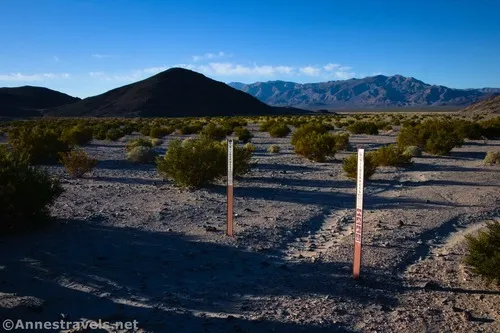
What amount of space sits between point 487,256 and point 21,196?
7.26m

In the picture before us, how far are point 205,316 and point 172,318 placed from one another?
14.5 inches

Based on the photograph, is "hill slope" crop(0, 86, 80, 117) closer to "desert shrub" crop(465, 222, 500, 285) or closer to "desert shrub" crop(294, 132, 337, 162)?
"desert shrub" crop(294, 132, 337, 162)

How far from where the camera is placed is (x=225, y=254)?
8195 millimetres

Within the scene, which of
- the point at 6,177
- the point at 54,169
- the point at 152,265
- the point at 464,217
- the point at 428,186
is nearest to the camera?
the point at 152,265

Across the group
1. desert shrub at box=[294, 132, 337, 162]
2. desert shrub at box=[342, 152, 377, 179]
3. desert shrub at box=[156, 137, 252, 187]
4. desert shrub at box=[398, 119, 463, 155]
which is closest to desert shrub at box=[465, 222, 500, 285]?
desert shrub at box=[156, 137, 252, 187]

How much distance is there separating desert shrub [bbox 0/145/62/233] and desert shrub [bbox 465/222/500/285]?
22.9 ft

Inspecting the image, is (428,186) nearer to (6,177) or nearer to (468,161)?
(468,161)

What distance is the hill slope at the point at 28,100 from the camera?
415 feet

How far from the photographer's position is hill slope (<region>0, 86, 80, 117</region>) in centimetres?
12644

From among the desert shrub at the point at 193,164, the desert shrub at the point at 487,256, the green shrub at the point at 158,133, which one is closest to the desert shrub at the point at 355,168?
the desert shrub at the point at 193,164

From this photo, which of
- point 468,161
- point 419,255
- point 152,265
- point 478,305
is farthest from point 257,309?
point 468,161

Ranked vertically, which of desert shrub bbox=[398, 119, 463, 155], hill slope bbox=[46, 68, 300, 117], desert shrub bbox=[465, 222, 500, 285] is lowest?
desert shrub bbox=[465, 222, 500, 285]

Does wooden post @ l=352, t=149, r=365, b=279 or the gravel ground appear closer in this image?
the gravel ground

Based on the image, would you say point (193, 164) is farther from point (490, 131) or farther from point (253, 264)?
point (490, 131)
